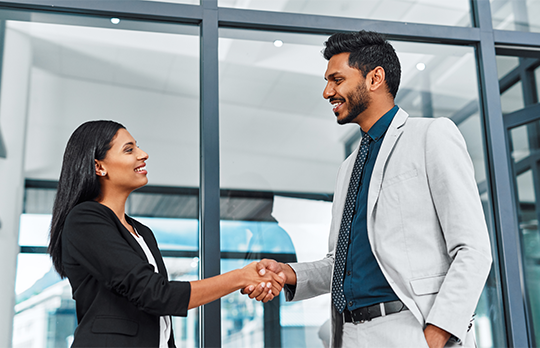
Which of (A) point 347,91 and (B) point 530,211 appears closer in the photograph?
(A) point 347,91

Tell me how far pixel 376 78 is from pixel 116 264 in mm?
1141

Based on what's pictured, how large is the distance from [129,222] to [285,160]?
2.93 feet

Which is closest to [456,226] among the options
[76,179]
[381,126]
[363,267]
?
[363,267]

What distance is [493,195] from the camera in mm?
2564

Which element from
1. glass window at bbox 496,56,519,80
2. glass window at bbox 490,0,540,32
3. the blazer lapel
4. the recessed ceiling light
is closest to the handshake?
the blazer lapel

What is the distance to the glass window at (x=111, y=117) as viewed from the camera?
7.32ft

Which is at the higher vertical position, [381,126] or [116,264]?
[381,126]

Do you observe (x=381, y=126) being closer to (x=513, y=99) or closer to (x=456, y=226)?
(x=456, y=226)

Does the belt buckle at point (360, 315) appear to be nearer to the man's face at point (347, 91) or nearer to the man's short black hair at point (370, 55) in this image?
the man's face at point (347, 91)

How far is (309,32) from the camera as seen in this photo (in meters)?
2.66

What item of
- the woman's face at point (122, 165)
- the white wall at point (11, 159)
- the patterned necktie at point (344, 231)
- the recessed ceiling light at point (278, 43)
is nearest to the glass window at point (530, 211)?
the recessed ceiling light at point (278, 43)

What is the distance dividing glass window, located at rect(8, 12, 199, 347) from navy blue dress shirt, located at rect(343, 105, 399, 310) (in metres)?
0.79

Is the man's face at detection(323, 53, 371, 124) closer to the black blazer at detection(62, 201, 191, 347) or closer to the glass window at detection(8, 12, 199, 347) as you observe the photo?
the glass window at detection(8, 12, 199, 347)

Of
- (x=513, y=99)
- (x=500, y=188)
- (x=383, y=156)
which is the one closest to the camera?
(x=383, y=156)
